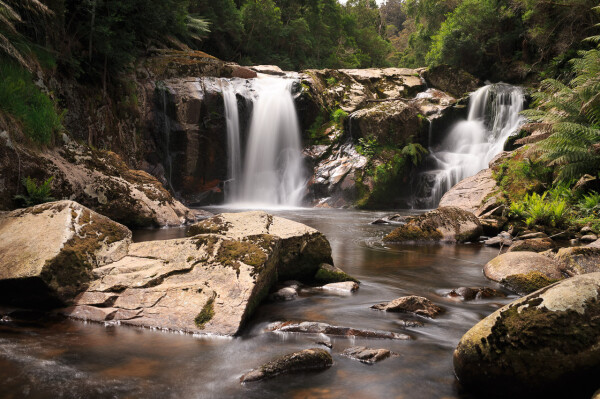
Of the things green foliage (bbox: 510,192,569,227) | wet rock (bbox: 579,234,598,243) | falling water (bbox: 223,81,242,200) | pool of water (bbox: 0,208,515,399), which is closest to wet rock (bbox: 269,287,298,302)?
pool of water (bbox: 0,208,515,399)

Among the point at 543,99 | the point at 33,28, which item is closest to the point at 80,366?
the point at 33,28

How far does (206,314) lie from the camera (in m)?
3.66

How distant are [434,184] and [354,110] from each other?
5.94 metres

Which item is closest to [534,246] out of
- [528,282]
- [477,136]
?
[528,282]

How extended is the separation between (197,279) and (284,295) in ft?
3.64

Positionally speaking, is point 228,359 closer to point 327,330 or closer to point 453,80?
point 327,330

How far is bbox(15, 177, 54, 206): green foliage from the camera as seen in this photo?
738 cm

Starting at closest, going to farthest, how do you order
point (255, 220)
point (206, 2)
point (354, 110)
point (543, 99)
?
point (255, 220) < point (543, 99) < point (354, 110) < point (206, 2)

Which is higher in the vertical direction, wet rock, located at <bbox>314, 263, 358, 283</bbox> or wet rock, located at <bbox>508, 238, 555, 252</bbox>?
wet rock, located at <bbox>508, 238, 555, 252</bbox>

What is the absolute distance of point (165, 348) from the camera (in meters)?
3.24

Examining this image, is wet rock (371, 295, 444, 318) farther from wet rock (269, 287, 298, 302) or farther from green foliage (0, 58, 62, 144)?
green foliage (0, 58, 62, 144)

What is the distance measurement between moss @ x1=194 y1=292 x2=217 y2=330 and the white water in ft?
46.2

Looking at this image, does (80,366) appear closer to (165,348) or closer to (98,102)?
(165,348)

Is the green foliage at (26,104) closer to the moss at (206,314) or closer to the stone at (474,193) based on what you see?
the moss at (206,314)
